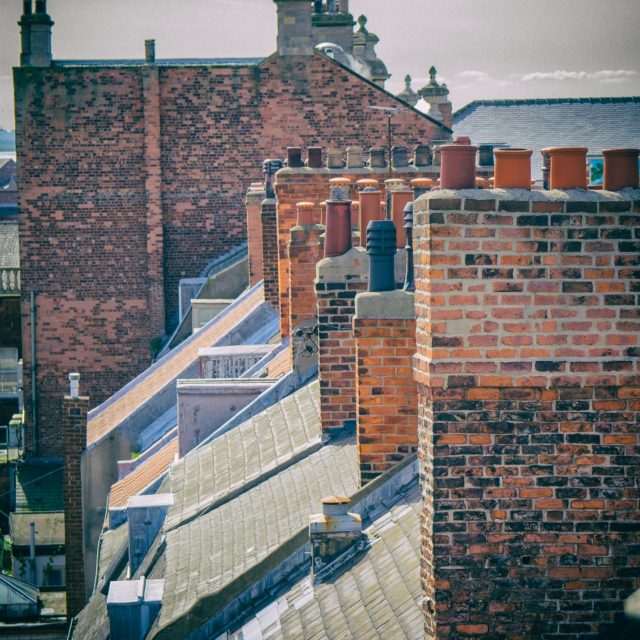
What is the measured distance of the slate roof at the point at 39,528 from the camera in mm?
27175

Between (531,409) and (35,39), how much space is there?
28205mm

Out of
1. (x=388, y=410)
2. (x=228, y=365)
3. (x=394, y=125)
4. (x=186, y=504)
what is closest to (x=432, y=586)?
(x=388, y=410)

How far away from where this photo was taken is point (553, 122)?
36.8 meters

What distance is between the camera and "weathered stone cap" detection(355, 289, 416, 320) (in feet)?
25.7

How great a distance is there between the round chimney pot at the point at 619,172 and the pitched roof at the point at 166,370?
1338 centimetres

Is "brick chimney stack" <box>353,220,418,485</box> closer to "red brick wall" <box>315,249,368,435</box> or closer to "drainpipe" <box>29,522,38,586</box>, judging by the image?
"red brick wall" <box>315,249,368,435</box>

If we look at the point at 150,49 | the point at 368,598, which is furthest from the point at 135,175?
the point at 368,598

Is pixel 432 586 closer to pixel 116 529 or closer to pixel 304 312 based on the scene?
pixel 304 312

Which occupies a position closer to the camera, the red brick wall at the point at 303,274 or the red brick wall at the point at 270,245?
the red brick wall at the point at 303,274

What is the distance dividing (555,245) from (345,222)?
15.0 feet

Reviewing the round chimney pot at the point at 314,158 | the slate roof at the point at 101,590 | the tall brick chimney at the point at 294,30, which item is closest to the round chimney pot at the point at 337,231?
the slate roof at the point at 101,590

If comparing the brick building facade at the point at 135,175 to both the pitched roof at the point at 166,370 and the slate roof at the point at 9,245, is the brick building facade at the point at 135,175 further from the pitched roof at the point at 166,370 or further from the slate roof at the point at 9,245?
the slate roof at the point at 9,245

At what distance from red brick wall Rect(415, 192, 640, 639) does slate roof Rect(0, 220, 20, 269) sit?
3317 centimetres

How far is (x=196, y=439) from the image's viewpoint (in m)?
13.6
